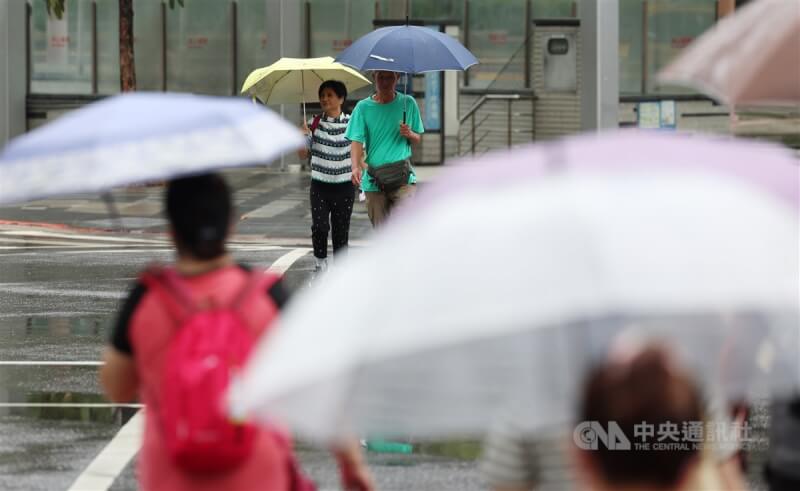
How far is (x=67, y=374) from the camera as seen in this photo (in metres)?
11.7

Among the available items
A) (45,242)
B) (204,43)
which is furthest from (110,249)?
(204,43)

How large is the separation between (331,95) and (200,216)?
10.1 metres

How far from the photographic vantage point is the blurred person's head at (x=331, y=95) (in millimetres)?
14648

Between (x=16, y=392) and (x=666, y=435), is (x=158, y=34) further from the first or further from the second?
(x=666, y=435)

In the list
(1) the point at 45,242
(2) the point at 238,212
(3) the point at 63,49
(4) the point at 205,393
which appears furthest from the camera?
(3) the point at 63,49

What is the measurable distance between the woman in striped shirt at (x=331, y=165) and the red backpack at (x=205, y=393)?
10271 millimetres

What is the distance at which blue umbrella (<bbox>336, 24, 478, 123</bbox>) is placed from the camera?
14.2 metres

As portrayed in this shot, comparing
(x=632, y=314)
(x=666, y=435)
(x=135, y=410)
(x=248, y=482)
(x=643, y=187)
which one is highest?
(x=643, y=187)

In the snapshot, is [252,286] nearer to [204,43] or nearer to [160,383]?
[160,383]

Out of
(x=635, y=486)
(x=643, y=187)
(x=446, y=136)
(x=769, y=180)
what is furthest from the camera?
(x=446, y=136)

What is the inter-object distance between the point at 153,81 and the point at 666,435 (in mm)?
33920

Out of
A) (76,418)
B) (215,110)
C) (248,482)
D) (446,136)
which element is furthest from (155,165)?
(446,136)

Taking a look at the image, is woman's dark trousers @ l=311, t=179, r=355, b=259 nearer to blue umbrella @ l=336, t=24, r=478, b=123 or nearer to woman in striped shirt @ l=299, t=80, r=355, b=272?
woman in striped shirt @ l=299, t=80, r=355, b=272

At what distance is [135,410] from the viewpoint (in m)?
10.5
